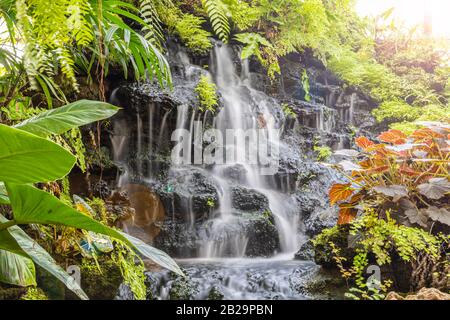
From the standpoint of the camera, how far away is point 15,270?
3.13ft

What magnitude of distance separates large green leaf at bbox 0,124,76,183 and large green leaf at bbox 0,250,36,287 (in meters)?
0.39

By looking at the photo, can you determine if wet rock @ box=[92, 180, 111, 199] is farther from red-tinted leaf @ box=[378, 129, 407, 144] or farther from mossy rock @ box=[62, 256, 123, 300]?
red-tinted leaf @ box=[378, 129, 407, 144]

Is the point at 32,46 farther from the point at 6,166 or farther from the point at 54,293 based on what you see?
the point at 54,293

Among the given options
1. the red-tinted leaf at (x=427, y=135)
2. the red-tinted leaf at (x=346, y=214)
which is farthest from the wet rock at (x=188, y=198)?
the red-tinted leaf at (x=427, y=135)

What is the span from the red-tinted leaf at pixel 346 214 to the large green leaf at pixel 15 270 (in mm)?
1687

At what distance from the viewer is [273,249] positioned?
3.16 metres

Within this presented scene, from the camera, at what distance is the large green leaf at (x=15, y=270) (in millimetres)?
938

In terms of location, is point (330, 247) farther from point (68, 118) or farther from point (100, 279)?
point (68, 118)

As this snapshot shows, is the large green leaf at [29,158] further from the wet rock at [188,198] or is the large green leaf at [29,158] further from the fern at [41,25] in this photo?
the wet rock at [188,198]

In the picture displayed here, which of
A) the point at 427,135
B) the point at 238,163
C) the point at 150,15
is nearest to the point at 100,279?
the point at 150,15

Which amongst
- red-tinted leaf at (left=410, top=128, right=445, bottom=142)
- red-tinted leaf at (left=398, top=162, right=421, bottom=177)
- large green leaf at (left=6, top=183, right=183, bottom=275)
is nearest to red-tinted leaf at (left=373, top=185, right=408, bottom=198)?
red-tinted leaf at (left=398, top=162, right=421, bottom=177)

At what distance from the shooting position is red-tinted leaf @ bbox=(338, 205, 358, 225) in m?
2.04
